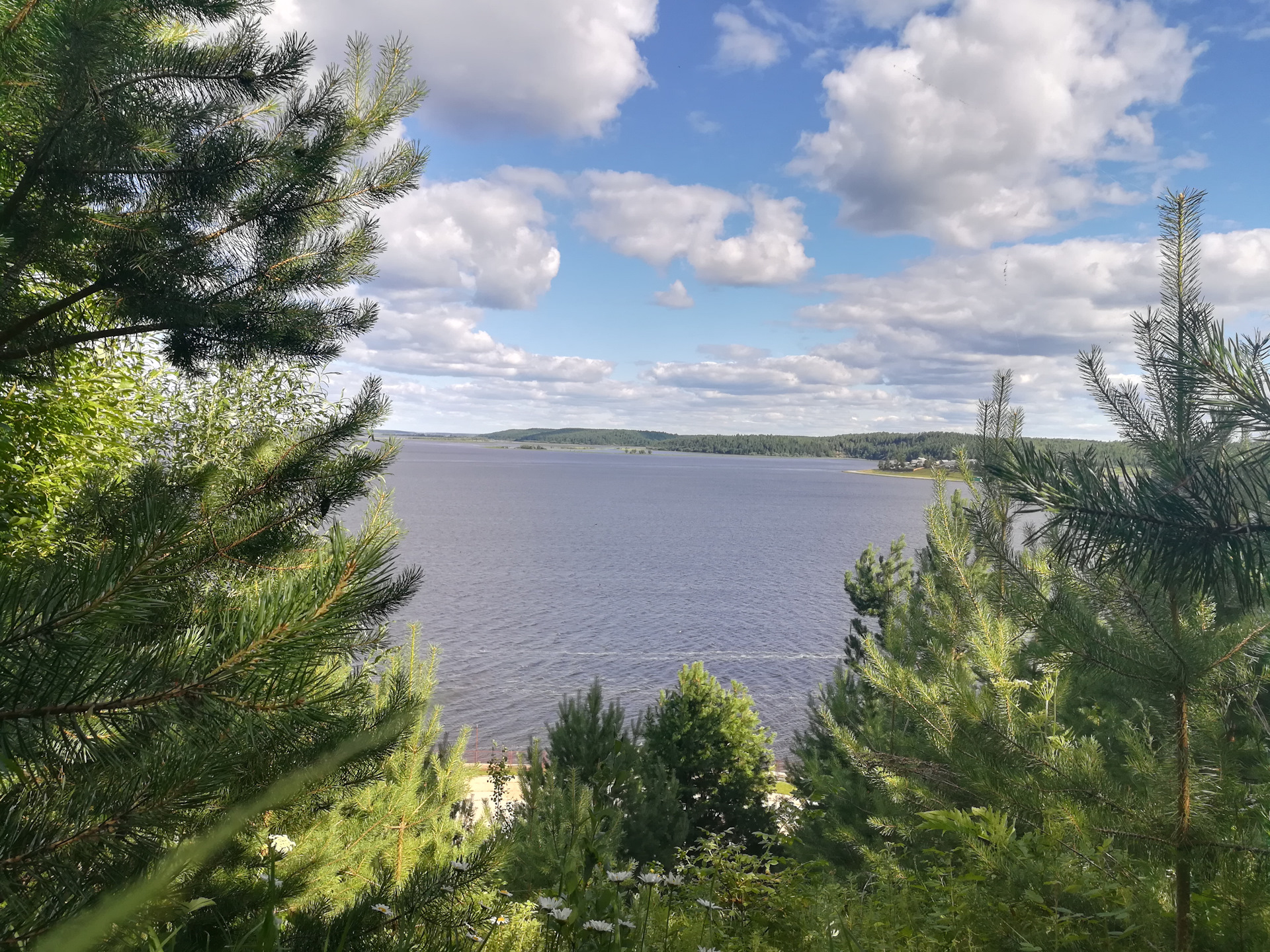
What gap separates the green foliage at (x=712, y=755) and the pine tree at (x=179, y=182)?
13321 mm

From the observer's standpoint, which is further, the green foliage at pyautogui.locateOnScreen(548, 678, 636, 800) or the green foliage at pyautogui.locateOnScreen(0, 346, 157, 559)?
the green foliage at pyautogui.locateOnScreen(548, 678, 636, 800)

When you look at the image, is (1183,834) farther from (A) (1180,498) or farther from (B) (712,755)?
(B) (712,755)

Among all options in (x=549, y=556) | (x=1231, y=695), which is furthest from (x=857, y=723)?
(x=549, y=556)

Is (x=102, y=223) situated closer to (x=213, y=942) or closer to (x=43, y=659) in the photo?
(x=213, y=942)

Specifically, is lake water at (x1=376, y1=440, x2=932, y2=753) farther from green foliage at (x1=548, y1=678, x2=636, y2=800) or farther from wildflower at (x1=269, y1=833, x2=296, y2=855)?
green foliage at (x1=548, y1=678, x2=636, y2=800)

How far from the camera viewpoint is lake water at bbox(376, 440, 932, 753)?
111 ft

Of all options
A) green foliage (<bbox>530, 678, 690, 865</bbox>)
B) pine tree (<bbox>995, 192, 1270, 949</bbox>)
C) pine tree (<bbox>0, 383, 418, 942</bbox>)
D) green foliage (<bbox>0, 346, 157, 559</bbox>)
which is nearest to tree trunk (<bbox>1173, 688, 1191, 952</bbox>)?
pine tree (<bbox>995, 192, 1270, 949</bbox>)

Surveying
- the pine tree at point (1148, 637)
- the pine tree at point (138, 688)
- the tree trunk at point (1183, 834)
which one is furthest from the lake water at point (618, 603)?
the tree trunk at point (1183, 834)

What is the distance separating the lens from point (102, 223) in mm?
4758

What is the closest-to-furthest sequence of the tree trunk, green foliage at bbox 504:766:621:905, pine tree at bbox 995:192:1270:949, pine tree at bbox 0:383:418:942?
pine tree at bbox 0:383:418:942 < pine tree at bbox 995:192:1270:949 < green foliage at bbox 504:766:621:905 < the tree trunk

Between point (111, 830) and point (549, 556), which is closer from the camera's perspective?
point (111, 830)

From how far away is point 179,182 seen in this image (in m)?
5.02

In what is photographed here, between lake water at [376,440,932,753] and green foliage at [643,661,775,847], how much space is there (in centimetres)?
909

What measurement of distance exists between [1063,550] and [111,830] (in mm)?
2503
